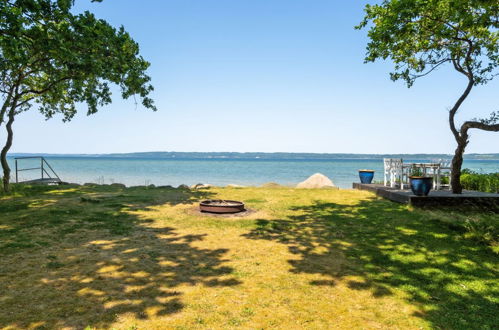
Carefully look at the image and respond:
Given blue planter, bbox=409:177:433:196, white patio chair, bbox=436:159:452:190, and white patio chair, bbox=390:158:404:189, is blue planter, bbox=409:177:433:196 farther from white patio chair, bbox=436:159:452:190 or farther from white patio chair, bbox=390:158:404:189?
white patio chair, bbox=436:159:452:190

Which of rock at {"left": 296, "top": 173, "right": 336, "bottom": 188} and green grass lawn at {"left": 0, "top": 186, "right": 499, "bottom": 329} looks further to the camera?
rock at {"left": 296, "top": 173, "right": 336, "bottom": 188}

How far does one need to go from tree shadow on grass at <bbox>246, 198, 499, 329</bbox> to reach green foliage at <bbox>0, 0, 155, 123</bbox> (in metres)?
9.60

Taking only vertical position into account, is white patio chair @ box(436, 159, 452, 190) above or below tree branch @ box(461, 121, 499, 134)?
below

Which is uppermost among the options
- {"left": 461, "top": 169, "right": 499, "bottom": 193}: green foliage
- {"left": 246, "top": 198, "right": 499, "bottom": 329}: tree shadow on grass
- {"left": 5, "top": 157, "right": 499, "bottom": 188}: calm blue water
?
{"left": 461, "top": 169, "right": 499, "bottom": 193}: green foliage

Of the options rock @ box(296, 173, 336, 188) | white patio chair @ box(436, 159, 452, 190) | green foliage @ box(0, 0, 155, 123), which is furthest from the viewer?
rock @ box(296, 173, 336, 188)

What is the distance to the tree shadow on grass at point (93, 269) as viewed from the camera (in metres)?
4.05

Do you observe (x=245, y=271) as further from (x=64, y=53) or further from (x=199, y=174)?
(x=199, y=174)

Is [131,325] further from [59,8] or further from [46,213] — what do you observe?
[59,8]

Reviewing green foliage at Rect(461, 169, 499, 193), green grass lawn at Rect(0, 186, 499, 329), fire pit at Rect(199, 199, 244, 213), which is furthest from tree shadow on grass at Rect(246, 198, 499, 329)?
green foliage at Rect(461, 169, 499, 193)

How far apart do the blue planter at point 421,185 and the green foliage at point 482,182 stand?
598 centimetres

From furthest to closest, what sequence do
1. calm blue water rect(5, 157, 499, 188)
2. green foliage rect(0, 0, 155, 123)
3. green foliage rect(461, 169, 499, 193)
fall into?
1. calm blue water rect(5, 157, 499, 188)
2. green foliage rect(461, 169, 499, 193)
3. green foliage rect(0, 0, 155, 123)

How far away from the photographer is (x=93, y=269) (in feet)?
18.0

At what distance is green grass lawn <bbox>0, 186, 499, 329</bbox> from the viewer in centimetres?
404

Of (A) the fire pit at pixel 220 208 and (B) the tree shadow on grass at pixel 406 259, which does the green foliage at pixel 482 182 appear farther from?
(A) the fire pit at pixel 220 208
